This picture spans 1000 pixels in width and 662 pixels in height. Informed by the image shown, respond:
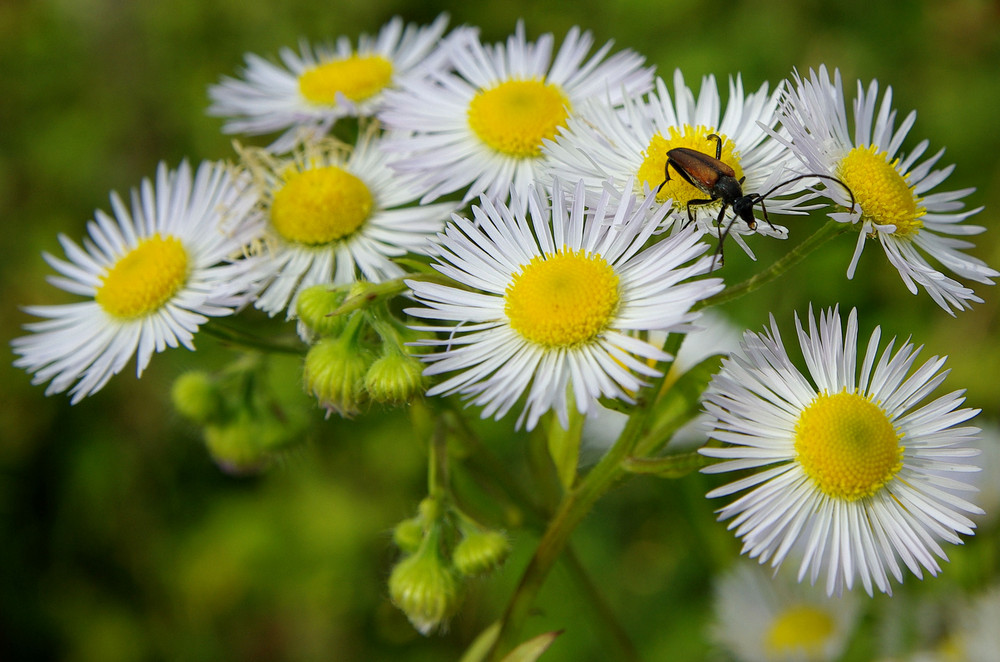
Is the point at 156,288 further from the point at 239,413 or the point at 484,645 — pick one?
the point at 484,645

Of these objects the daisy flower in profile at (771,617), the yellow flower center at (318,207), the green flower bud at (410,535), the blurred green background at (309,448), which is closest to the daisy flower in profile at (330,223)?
the yellow flower center at (318,207)

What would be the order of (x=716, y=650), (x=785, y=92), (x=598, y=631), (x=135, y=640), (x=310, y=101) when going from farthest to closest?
(x=135, y=640), (x=716, y=650), (x=310, y=101), (x=598, y=631), (x=785, y=92)

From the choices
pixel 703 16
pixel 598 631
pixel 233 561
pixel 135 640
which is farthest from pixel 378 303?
pixel 703 16

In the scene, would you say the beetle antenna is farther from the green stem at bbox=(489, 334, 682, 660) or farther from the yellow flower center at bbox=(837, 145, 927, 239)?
the green stem at bbox=(489, 334, 682, 660)

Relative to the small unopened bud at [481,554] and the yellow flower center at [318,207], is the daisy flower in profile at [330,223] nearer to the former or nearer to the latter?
the yellow flower center at [318,207]

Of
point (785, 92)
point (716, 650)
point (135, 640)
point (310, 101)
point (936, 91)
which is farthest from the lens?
point (936, 91)

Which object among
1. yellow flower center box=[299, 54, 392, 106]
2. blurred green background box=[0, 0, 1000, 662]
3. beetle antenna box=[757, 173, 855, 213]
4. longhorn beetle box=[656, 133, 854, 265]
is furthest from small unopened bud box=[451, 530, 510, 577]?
yellow flower center box=[299, 54, 392, 106]

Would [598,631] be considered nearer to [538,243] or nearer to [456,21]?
[538,243]
